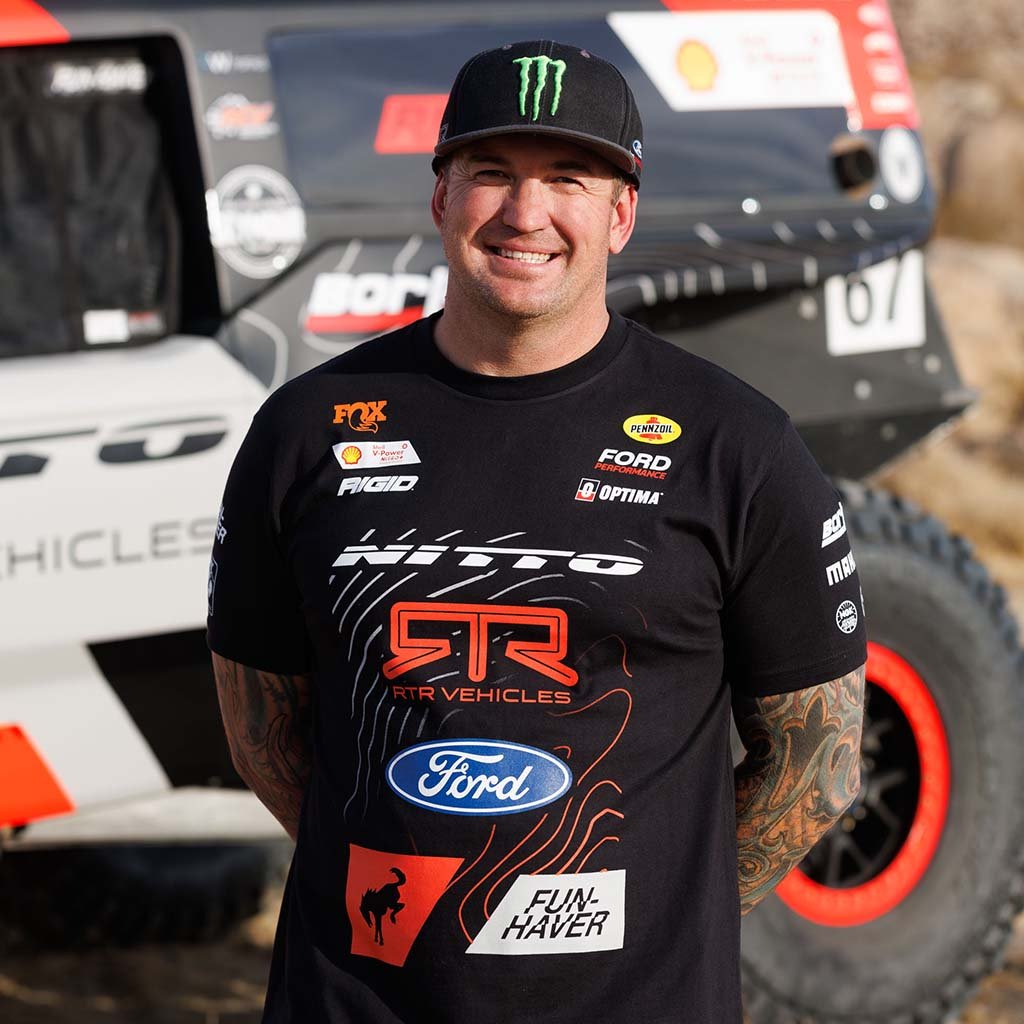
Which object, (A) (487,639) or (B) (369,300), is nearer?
(A) (487,639)

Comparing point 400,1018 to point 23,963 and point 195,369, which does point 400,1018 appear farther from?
point 23,963

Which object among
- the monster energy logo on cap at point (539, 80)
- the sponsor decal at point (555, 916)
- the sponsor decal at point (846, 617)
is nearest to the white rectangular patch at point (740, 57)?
the monster energy logo on cap at point (539, 80)

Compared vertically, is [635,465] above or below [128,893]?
above

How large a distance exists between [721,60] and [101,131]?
4.38ft

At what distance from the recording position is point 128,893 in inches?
196

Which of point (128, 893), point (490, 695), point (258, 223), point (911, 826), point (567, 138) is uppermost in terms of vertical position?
point (567, 138)

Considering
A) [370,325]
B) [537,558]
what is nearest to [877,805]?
[370,325]

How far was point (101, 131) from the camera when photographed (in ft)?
11.5

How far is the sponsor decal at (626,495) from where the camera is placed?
83.7 inches

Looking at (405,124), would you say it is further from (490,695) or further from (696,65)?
(490,695)

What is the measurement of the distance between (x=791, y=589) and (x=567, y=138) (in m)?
0.63

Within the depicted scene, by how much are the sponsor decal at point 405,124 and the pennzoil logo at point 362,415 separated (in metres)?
1.40

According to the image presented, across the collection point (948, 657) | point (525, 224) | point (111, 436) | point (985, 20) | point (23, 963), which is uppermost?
point (525, 224)

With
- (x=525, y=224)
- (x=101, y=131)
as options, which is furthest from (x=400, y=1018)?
(x=101, y=131)
